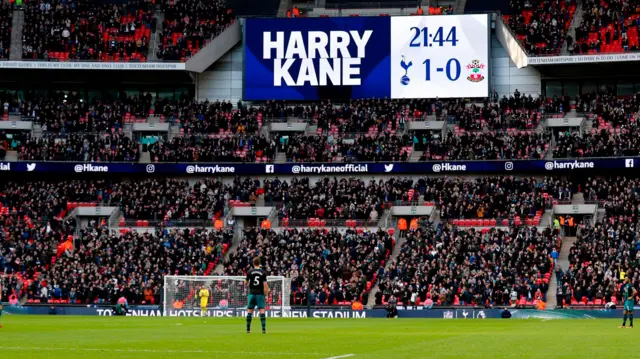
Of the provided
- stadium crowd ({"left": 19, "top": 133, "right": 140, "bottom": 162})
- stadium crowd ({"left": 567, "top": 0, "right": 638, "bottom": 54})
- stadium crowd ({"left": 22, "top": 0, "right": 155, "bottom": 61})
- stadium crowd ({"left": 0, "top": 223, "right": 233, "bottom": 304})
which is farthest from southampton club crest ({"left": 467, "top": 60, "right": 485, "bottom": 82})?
stadium crowd ({"left": 19, "top": 133, "right": 140, "bottom": 162})

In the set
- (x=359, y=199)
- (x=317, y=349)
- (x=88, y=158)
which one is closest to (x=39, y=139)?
(x=88, y=158)

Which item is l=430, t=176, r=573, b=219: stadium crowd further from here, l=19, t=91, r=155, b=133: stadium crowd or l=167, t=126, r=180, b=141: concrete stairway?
l=19, t=91, r=155, b=133: stadium crowd

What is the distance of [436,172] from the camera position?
64188 mm

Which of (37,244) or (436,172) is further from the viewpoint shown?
(436,172)

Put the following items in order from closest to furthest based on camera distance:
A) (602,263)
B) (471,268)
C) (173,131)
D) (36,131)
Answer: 1. (602,263)
2. (471,268)
3. (36,131)
4. (173,131)

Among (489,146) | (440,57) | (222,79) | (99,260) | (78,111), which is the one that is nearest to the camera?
(99,260)

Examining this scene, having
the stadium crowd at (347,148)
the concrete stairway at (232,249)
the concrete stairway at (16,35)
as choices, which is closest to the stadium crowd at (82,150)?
the concrete stairway at (16,35)

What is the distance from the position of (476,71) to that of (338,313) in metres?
25.6

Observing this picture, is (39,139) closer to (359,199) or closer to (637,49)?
(359,199)

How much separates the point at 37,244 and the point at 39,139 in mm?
10702

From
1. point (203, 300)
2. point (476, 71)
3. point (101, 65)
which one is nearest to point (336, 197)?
point (476, 71)

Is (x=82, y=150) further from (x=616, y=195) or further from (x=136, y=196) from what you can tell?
(x=616, y=195)

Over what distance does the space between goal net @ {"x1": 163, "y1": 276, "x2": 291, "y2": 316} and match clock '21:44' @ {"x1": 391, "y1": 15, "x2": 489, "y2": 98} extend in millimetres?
24240

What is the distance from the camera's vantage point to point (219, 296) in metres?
46.9
